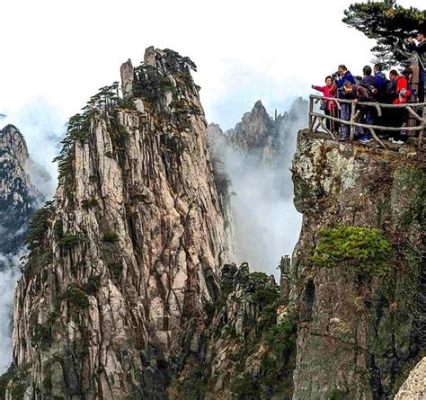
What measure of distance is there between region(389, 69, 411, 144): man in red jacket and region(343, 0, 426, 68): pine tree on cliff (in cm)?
236

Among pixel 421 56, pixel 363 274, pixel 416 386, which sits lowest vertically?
pixel 416 386

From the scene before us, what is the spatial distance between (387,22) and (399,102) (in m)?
3.96

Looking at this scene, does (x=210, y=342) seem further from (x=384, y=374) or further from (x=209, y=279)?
(x=384, y=374)

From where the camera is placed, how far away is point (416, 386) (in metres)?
10.2

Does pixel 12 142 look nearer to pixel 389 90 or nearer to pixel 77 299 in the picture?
pixel 77 299

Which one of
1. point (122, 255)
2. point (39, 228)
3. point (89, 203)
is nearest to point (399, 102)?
point (122, 255)

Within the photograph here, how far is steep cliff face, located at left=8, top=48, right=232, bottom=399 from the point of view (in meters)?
59.5

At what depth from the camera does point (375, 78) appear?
20906 mm

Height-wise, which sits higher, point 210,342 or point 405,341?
point 210,342

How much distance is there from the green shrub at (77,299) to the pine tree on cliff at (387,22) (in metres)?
44.7

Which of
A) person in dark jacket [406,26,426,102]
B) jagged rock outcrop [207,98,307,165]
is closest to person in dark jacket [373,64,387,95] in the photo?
person in dark jacket [406,26,426,102]

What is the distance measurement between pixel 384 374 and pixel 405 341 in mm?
1516

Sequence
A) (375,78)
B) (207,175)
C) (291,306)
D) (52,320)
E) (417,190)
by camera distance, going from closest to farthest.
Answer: (417,190) < (375,78) < (291,306) < (52,320) < (207,175)

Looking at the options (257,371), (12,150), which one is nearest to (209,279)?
(257,371)
